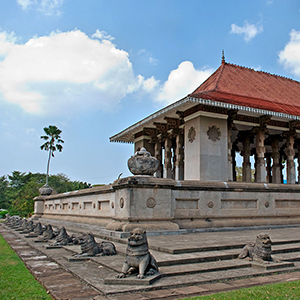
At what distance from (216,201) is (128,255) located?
21.3 feet

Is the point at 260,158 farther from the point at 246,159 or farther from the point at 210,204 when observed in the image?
the point at 210,204

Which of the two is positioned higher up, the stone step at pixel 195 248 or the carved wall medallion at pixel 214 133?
the carved wall medallion at pixel 214 133

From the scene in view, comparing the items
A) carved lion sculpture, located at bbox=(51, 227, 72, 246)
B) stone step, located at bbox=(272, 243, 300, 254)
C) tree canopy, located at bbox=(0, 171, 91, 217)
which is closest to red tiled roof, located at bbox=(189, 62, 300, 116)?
carved lion sculpture, located at bbox=(51, 227, 72, 246)

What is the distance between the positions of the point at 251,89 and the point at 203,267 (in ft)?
55.4

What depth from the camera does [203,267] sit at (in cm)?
538

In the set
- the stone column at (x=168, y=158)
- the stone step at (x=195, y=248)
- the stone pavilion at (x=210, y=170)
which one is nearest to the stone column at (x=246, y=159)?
the stone pavilion at (x=210, y=170)

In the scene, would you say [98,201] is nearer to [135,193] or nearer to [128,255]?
[135,193]

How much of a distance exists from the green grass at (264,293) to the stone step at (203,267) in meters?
0.94

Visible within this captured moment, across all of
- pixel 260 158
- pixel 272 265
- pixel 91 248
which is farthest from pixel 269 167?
pixel 91 248

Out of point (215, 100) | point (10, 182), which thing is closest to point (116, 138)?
point (215, 100)

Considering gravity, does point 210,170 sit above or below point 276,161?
below

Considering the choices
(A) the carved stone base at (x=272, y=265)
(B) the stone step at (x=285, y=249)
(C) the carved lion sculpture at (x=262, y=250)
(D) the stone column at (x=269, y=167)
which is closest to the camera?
(A) the carved stone base at (x=272, y=265)

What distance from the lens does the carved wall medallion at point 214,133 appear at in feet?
58.0

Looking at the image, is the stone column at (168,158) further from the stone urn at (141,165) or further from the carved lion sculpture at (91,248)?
the carved lion sculpture at (91,248)
